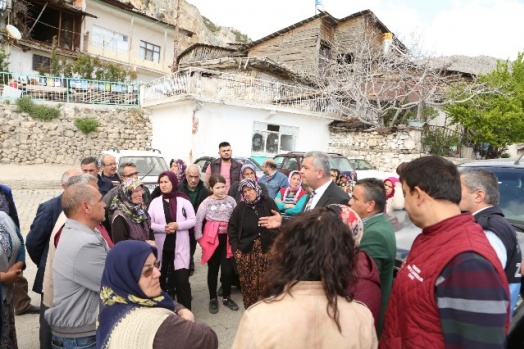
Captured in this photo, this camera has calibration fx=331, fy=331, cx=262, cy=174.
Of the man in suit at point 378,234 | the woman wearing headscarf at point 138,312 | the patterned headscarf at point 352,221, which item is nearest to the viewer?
the woman wearing headscarf at point 138,312

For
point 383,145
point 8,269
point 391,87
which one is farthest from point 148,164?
point 391,87

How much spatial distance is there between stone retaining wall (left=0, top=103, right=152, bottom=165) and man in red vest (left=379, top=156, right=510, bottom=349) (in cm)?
1790

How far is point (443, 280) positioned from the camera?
1370mm

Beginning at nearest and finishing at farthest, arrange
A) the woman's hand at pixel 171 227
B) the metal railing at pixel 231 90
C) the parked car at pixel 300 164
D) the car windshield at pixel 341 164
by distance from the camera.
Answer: the woman's hand at pixel 171 227 < the parked car at pixel 300 164 < the car windshield at pixel 341 164 < the metal railing at pixel 231 90

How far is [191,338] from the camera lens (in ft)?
4.87

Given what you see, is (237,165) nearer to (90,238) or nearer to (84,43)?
(90,238)

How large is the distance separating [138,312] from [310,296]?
0.80m

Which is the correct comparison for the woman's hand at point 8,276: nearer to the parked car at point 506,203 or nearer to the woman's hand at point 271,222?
the woman's hand at point 271,222

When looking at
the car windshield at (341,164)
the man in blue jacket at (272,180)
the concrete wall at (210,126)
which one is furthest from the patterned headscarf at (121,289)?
the concrete wall at (210,126)

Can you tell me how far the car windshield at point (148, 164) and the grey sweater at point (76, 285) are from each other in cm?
655

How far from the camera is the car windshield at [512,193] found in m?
3.48

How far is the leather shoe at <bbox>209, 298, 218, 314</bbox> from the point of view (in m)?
4.23

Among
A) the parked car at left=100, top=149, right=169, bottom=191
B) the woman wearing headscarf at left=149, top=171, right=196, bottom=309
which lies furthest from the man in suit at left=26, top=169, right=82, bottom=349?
the parked car at left=100, top=149, right=169, bottom=191

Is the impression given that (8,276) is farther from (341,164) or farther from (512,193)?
(341,164)
